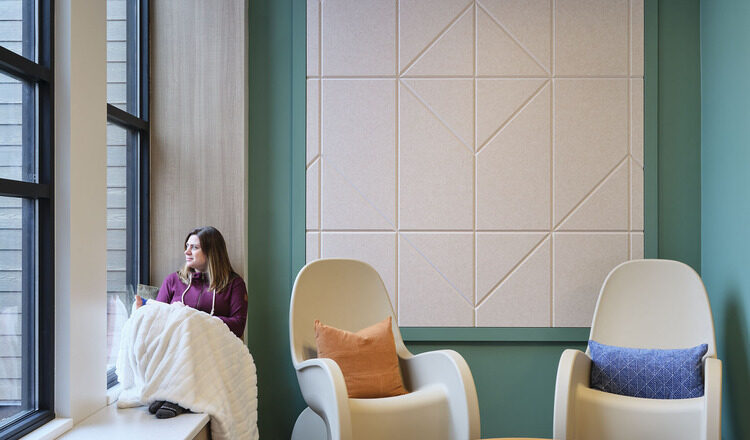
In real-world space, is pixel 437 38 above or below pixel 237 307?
above

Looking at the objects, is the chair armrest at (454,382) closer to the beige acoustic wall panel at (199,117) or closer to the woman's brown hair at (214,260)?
the woman's brown hair at (214,260)

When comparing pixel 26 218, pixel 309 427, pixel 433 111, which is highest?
pixel 433 111

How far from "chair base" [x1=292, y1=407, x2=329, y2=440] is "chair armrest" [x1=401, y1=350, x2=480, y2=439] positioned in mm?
483

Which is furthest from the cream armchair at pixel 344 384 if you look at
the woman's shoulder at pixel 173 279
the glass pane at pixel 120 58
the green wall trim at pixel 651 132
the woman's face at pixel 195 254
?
the green wall trim at pixel 651 132

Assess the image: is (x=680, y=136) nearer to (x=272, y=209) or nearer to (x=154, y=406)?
(x=272, y=209)

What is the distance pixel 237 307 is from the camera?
278 centimetres

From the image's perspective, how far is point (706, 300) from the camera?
9.05 ft

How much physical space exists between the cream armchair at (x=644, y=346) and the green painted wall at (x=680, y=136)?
0.35 metres

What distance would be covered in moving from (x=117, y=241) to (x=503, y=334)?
198cm

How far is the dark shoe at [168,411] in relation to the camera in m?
2.14

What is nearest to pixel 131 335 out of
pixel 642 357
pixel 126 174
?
pixel 126 174

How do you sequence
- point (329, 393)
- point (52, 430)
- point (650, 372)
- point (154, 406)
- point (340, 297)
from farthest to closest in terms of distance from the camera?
1. point (340, 297)
2. point (650, 372)
3. point (329, 393)
4. point (154, 406)
5. point (52, 430)

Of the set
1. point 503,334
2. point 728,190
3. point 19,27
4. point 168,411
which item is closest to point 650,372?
point 503,334

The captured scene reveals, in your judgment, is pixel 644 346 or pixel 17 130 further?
pixel 644 346
